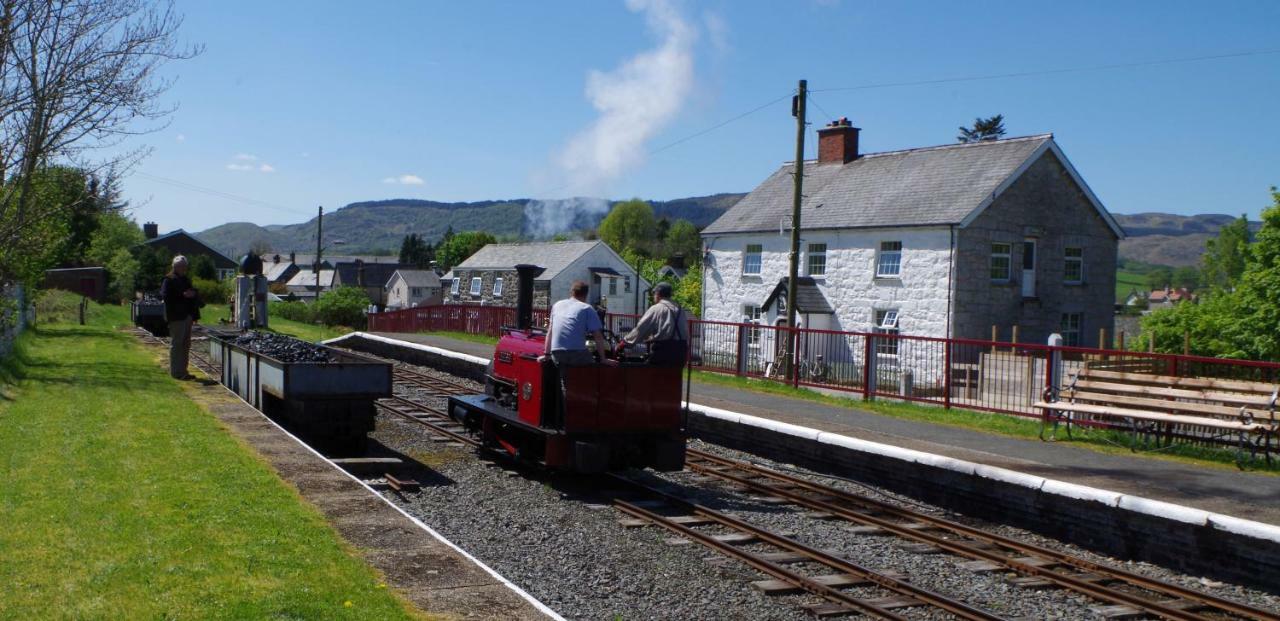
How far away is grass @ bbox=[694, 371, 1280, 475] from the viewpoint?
1118 centimetres

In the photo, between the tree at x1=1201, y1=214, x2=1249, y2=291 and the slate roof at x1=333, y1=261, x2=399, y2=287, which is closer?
the tree at x1=1201, y1=214, x2=1249, y2=291

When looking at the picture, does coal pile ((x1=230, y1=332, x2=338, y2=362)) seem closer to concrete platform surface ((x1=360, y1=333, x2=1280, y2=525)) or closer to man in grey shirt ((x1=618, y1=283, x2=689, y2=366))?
man in grey shirt ((x1=618, y1=283, x2=689, y2=366))

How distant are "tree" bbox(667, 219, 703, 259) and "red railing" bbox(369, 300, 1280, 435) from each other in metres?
109

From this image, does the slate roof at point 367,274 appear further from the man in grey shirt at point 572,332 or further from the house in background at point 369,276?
the man in grey shirt at point 572,332

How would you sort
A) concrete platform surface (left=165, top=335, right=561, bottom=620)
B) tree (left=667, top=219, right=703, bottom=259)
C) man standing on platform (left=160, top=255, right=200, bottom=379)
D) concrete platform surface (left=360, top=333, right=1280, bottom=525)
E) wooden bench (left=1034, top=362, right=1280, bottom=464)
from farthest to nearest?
tree (left=667, top=219, right=703, bottom=259)
man standing on platform (left=160, top=255, right=200, bottom=379)
wooden bench (left=1034, top=362, right=1280, bottom=464)
concrete platform surface (left=360, top=333, right=1280, bottom=525)
concrete platform surface (left=165, top=335, right=561, bottom=620)

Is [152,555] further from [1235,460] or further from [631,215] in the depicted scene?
[631,215]

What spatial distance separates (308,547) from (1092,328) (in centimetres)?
A: 3119

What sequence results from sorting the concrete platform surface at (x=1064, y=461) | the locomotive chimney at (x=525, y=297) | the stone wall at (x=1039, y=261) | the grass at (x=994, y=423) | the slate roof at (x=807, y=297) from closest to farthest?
1. the concrete platform surface at (x=1064, y=461)
2. the grass at (x=994, y=423)
3. the locomotive chimney at (x=525, y=297)
4. the stone wall at (x=1039, y=261)
5. the slate roof at (x=807, y=297)

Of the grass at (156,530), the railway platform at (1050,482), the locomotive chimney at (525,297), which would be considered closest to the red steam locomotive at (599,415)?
the locomotive chimney at (525,297)

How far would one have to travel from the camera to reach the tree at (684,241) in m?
135

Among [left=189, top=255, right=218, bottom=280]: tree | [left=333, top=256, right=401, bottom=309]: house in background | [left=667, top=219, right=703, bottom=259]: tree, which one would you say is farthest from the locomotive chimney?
[left=667, top=219, right=703, bottom=259]: tree

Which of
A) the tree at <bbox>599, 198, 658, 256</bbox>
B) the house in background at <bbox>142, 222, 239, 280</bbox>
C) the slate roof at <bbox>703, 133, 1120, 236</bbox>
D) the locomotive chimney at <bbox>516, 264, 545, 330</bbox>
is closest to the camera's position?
the locomotive chimney at <bbox>516, 264, 545, 330</bbox>

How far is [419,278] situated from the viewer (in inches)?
3942

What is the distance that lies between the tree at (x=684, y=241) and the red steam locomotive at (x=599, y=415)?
391ft
